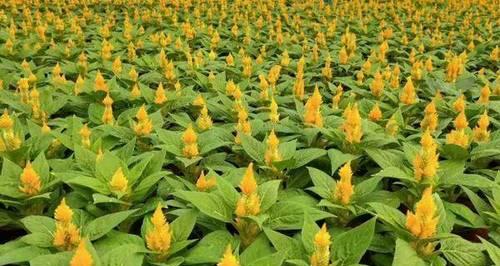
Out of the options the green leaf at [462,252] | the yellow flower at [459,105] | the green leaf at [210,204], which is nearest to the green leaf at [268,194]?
the green leaf at [210,204]

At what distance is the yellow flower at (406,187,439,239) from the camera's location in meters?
1.95

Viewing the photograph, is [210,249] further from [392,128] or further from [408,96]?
[408,96]

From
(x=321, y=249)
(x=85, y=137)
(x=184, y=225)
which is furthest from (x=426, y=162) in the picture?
(x=85, y=137)

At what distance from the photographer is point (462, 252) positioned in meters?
2.11

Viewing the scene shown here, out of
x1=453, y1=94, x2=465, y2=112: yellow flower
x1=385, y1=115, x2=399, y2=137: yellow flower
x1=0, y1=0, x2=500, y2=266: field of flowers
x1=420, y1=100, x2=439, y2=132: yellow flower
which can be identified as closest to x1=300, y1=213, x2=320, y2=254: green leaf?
x1=0, y1=0, x2=500, y2=266: field of flowers

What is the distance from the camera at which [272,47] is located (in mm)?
6551

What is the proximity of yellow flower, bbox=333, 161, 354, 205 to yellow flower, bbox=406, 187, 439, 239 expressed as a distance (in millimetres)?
340

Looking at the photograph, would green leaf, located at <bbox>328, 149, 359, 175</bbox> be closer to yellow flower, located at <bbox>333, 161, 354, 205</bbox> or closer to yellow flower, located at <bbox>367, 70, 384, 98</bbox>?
yellow flower, located at <bbox>333, 161, 354, 205</bbox>

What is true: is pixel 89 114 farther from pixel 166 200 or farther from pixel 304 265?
pixel 304 265

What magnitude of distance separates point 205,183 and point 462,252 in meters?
1.12

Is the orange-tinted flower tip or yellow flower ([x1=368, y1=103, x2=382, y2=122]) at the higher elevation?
the orange-tinted flower tip

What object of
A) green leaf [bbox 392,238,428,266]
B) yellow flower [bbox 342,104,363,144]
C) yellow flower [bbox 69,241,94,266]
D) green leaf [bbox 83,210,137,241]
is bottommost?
green leaf [bbox 83,210,137,241]

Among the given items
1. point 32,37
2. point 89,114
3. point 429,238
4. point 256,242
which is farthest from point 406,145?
point 32,37

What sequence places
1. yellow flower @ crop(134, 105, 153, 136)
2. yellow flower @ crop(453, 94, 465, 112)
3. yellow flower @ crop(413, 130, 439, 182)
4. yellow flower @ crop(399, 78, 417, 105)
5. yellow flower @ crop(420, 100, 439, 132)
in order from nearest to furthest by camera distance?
yellow flower @ crop(413, 130, 439, 182), yellow flower @ crop(134, 105, 153, 136), yellow flower @ crop(420, 100, 439, 132), yellow flower @ crop(453, 94, 465, 112), yellow flower @ crop(399, 78, 417, 105)
